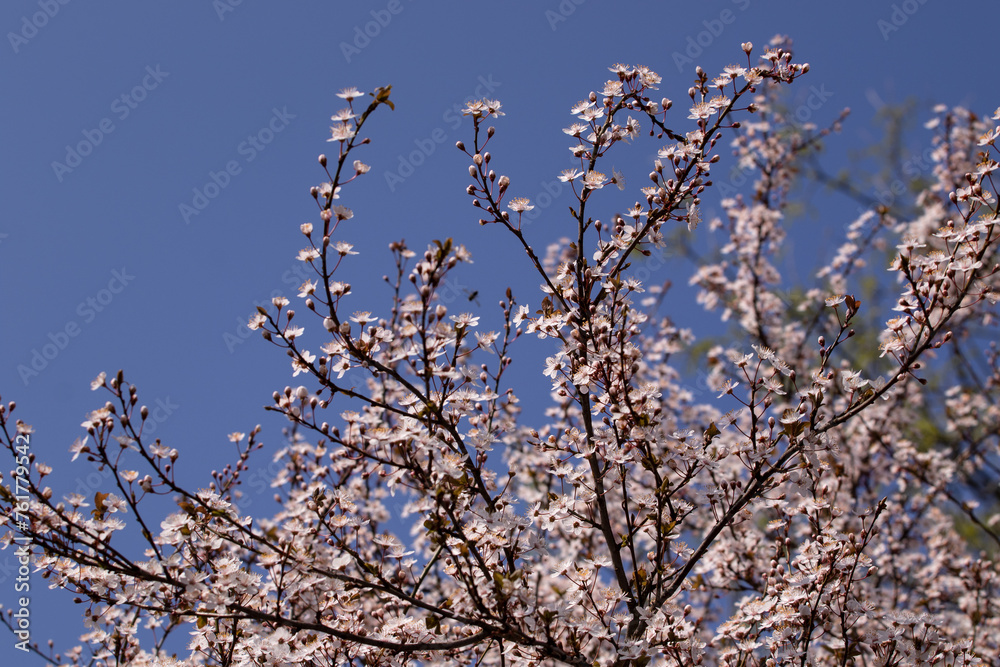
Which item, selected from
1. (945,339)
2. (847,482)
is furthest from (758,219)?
(945,339)

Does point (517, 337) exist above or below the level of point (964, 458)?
below

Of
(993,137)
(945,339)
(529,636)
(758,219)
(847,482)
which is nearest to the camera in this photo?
(529,636)

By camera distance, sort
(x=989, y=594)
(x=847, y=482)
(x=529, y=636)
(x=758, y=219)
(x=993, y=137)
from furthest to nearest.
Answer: (x=758, y=219)
(x=847, y=482)
(x=989, y=594)
(x=993, y=137)
(x=529, y=636)

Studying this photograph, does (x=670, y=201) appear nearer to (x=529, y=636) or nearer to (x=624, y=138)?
(x=624, y=138)

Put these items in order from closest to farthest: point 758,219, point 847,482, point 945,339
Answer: point 945,339 → point 847,482 → point 758,219

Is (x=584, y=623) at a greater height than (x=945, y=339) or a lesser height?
lesser

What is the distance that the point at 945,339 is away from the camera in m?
2.71

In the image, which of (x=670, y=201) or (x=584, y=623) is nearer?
(x=584, y=623)

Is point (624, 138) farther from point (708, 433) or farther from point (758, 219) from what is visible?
point (758, 219)

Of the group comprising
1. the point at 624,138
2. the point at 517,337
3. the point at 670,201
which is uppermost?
the point at 624,138

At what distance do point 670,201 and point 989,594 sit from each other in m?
4.80

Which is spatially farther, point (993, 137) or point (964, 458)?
point (964, 458)

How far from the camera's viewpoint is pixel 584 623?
2621 mm

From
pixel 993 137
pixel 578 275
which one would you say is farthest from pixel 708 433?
Result: pixel 993 137
